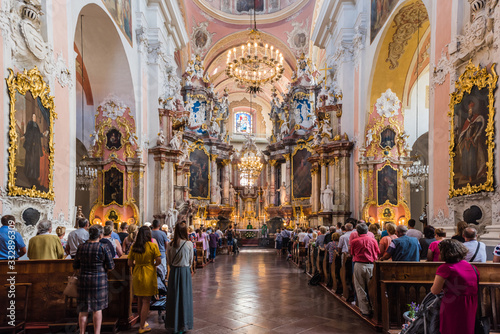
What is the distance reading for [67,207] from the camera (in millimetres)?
8406

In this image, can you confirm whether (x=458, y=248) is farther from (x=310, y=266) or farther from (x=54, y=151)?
(x=310, y=266)

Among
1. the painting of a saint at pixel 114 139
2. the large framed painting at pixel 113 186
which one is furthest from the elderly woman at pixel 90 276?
the painting of a saint at pixel 114 139

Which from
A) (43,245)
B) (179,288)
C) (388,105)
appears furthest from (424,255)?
(388,105)

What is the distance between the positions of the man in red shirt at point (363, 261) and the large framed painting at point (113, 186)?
9888 mm

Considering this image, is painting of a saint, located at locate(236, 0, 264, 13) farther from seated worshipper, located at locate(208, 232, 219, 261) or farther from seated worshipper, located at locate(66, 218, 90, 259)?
seated worshipper, located at locate(66, 218, 90, 259)

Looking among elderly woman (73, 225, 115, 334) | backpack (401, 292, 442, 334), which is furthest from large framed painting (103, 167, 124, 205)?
backpack (401, 292, 442, 334)

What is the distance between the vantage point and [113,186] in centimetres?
1404

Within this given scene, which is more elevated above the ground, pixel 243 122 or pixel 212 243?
pixel 243 122

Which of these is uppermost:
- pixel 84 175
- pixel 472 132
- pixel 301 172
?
pixel 472 132

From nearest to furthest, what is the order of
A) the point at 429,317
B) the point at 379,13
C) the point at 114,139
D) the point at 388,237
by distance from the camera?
the point at 429,317, the point at 388,237, the point at 379,13, the point at 114,139

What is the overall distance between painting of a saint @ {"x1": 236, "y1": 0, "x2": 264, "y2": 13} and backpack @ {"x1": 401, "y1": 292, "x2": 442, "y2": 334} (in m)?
28.0

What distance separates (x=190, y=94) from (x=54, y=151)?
19103 mm

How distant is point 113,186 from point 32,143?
719cm

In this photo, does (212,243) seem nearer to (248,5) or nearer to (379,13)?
(379,13)
